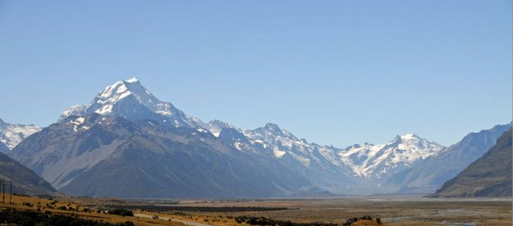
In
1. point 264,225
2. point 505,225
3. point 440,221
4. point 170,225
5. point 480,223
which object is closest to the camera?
point 170,225

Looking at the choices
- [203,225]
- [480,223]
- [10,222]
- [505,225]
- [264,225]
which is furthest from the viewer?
[480,223]

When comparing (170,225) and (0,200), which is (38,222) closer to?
(170,225)

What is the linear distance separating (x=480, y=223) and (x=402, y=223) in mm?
15334

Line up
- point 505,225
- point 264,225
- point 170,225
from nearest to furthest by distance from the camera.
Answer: point 170,225, point 264,225, point 505,225

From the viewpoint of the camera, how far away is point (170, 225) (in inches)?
4107

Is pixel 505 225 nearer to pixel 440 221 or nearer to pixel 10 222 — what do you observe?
pixel 440 221

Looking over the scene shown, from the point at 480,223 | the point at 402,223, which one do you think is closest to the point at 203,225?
the point at 402,223

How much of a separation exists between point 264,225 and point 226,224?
22.8 ft

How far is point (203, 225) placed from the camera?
111000 mm

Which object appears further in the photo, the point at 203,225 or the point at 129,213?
the point at 129,213

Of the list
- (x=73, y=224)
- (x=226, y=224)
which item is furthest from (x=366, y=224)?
(x=73, y=224)

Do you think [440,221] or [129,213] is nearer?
[129,213]

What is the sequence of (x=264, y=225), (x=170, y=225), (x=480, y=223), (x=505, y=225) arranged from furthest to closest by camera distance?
(x=480, y=223), (x=505, y=225), (x=264, y=225), (x=170, y=225)

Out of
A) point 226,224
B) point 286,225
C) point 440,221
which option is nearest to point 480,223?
point 440,221
